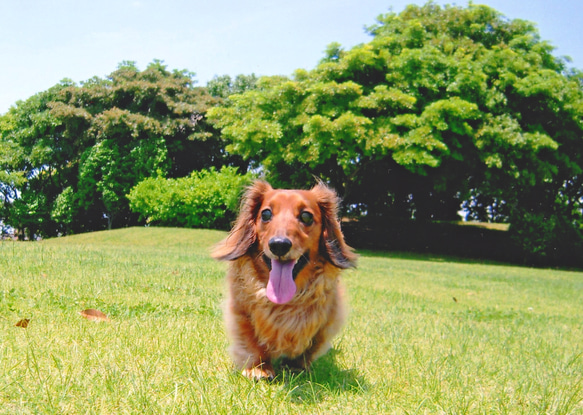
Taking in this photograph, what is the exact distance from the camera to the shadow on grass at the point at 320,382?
96.2 inches

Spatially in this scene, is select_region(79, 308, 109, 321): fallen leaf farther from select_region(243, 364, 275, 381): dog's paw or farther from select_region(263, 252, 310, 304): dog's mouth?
select_region(263, 252, 310, 304): dog's mouth

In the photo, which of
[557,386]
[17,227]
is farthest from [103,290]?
[17,227]

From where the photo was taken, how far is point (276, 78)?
68.4 ft

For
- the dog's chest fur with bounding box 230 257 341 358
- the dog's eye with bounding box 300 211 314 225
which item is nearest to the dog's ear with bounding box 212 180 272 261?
the dog's chest fur with bounding box 230 257 341 358

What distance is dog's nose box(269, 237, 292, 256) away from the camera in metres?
2.56

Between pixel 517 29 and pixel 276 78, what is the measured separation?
10865mm

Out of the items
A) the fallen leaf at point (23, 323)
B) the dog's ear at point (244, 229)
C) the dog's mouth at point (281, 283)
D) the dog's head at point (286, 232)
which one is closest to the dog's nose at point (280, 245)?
the dog's head at point (286, 232)

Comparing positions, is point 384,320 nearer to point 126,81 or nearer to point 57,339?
point 57,339

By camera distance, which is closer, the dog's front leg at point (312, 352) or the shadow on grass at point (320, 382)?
the shadow on grass at point (320, 382)

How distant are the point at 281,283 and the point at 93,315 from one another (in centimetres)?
176

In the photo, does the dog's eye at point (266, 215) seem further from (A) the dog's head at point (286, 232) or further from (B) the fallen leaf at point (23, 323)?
(B) the fallen leaf at point (23, 323)

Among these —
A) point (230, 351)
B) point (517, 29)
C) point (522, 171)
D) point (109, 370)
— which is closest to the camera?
point (109, 370)

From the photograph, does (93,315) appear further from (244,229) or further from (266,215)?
(266,215)

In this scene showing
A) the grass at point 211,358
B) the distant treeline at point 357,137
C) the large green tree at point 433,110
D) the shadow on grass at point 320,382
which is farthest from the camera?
the distant treeline at point 357,137
